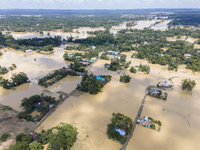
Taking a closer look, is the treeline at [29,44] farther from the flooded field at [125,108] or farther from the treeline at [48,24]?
the treeline at [48,24]

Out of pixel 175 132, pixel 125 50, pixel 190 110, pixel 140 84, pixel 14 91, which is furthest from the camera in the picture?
pixel 125 50

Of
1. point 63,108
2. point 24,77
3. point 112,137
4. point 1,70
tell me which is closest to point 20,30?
point 1,70

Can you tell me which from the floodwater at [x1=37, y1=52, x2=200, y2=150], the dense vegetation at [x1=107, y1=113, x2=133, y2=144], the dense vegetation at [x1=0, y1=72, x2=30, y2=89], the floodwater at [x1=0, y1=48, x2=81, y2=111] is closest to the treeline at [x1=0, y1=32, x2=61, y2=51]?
the floodwater at [x1=0, y1=48, x2=81, y2=111]

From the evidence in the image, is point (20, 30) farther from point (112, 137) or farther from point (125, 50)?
point (112, 137)

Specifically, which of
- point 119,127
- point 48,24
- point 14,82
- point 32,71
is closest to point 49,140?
point 119,127

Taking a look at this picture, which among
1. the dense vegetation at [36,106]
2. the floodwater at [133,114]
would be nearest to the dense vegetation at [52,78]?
the dense vegetation at [36,106]

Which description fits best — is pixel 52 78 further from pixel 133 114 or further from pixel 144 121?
pixel 144 121
